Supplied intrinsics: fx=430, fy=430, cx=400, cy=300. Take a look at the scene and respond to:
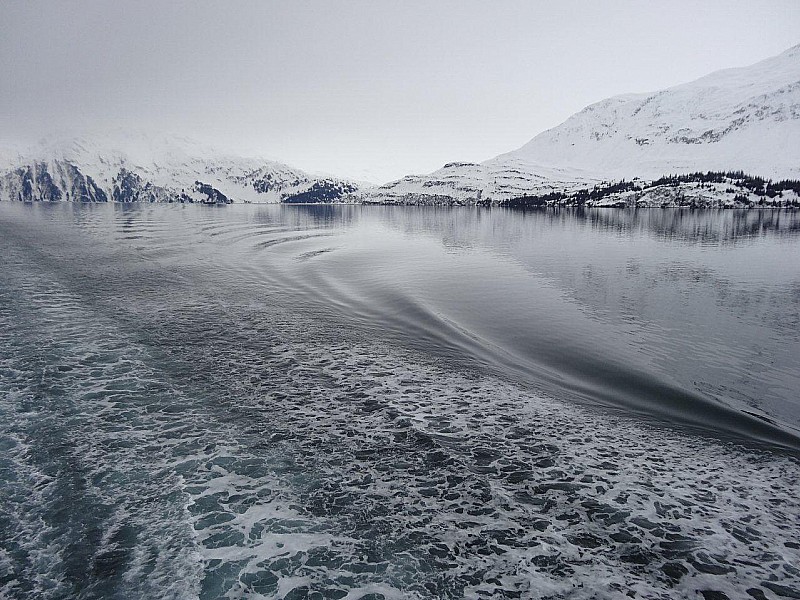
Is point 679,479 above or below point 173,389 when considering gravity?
below

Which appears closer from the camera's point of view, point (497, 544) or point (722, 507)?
point (497, 544)

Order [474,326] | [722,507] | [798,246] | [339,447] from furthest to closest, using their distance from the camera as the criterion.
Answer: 1. [798,246]
2. [474,326]
3. [339,447]
4. [722,507]

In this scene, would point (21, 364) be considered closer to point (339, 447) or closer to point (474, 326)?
point (339, 447)

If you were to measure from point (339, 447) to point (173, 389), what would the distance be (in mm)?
7023

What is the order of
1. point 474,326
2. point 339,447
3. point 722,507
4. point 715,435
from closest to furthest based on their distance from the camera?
1. point 722,507
2. point 339,447
3. point 715,435
4. point 474,326

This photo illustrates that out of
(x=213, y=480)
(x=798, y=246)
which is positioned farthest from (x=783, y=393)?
(x=798, y=246)

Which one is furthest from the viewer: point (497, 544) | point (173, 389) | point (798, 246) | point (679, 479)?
point (798, 246)

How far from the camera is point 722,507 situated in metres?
10.1

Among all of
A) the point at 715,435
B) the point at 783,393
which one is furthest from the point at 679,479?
the point at 783,393

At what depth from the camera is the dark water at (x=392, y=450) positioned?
8219mm

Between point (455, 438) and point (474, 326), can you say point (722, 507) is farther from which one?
point (474, 326)

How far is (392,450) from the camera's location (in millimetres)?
11992

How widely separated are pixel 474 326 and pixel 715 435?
40.9 feet

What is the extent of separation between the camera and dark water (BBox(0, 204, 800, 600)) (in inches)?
324
